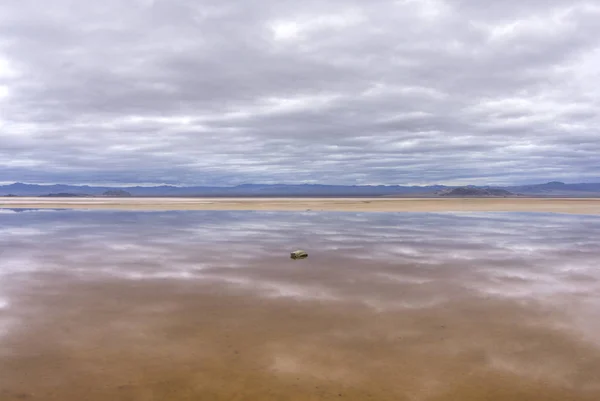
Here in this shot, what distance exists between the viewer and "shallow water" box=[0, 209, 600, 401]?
600cm

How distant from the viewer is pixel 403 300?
33.4 feet

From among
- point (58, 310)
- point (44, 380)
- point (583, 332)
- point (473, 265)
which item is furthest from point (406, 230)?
point (44, 380)

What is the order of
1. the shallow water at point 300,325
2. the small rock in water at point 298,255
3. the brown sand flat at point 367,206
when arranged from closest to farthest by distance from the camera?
the shallow water at point 300,325 < the small rock in water at point 298,255 < the brown sand flat at point 367,206

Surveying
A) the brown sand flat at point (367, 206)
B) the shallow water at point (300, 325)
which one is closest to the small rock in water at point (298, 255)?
the shallow water at point (300, 325)

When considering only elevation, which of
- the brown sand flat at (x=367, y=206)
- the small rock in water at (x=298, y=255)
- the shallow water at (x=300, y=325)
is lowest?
the shallow water at (x=300, y=325)

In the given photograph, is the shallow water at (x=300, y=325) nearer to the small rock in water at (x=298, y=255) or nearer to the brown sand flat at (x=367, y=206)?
the small rock in water at (x=298, y=255)

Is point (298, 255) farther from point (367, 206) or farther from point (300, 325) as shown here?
point (367, 206)

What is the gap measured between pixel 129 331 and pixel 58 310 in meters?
2.34

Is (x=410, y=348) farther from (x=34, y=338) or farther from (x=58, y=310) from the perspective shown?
(x=58, y=310)

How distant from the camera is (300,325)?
8.45 m

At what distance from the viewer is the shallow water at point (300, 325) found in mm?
6004

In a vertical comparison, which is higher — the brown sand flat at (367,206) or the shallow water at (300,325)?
the brown sand flat at (367,206)

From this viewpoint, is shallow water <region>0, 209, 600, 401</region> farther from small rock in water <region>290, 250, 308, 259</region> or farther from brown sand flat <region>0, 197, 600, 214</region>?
brown sand flat <region>0, 197, 600, 214</region>

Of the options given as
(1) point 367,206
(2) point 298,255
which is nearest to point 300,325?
(2) point 298,255
